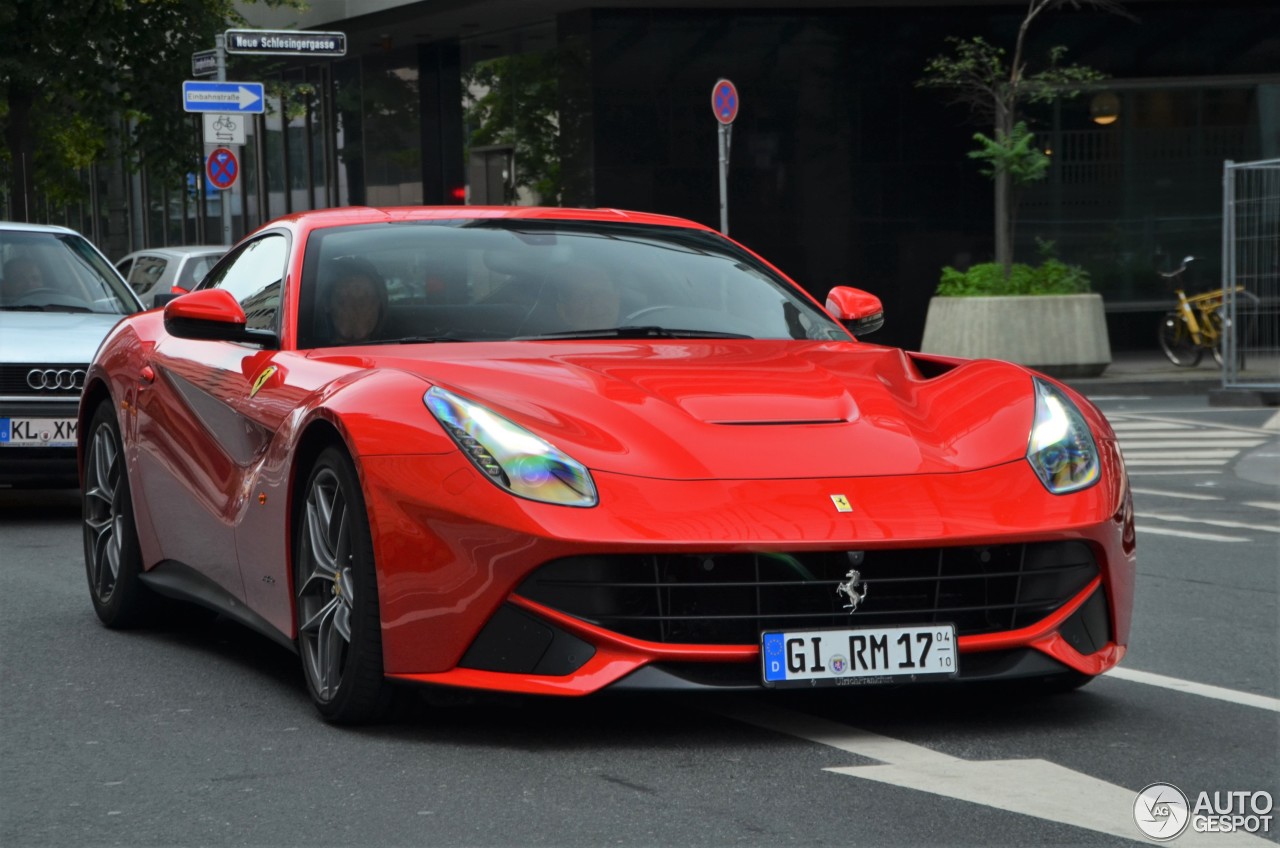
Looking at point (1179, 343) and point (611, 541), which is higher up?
point (611, 541)

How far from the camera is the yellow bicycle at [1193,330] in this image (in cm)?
2294

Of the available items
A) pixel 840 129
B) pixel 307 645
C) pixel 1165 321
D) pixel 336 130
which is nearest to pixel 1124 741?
pixel 307 645

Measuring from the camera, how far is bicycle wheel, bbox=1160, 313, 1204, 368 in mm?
23156

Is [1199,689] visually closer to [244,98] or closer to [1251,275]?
→ [1251,275]

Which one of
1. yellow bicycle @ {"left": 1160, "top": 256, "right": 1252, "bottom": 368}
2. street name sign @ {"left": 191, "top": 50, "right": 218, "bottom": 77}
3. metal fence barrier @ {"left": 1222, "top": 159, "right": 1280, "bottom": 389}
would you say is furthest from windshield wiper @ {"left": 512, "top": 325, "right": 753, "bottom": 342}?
yellow bicycle @ {"left": 1160, "top": 256, "right": 1252, "bottom": 368}

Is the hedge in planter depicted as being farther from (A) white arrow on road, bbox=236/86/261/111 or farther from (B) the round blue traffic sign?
(A) white arrow on road, bbox=236/86/261/111

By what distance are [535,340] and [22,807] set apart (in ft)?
6.31

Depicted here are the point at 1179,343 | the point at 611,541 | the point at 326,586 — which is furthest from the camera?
the point at 1179,343

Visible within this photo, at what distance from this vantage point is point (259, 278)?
6.27 m

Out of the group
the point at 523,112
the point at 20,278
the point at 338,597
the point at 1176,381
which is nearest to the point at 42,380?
the point at 20,278

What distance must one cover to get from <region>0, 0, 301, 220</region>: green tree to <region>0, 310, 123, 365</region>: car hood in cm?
1452

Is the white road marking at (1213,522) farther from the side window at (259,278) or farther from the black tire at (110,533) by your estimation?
the black tire at (110,533)

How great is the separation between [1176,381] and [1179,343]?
1.90 metres

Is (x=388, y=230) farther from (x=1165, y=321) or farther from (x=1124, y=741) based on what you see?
(x=1165, y=321)
